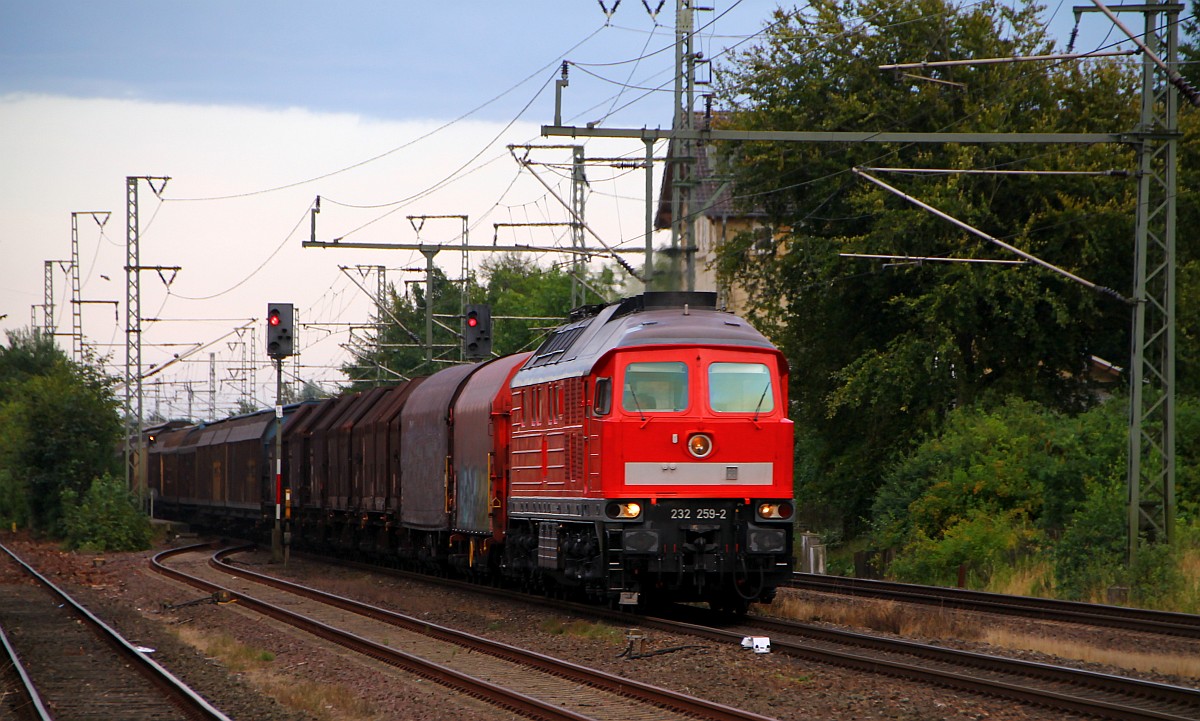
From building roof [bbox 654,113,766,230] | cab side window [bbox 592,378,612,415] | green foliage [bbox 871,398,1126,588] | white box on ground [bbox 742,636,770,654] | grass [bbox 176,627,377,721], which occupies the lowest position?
grass [bbox 176,627,377,721]

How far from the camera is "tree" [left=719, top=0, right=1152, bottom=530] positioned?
30281mm

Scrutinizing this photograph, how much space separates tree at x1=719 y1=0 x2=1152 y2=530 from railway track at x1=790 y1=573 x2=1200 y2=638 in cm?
821

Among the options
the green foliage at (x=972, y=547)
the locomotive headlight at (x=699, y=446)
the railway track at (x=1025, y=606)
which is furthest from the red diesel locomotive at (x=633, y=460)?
the green foliage at (x=972, y=547)

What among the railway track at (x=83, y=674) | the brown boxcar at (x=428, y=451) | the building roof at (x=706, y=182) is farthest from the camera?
the building roof at (x=706, y=182)

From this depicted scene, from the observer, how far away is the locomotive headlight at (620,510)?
16.8m

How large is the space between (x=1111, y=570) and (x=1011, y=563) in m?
4.33

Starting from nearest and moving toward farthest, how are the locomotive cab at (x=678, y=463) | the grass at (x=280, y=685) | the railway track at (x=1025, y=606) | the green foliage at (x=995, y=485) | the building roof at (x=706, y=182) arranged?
the grass at (x=280, y=685)
the railway track at (x=1025, y=606)
the locomotive cab at (x=678, y=463)
the green foliage at (x=995, y=485)
the building roof at (x=706, y=182)

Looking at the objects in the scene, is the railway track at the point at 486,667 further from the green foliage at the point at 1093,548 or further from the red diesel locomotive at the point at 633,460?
the green foliage at the point at 1093,548

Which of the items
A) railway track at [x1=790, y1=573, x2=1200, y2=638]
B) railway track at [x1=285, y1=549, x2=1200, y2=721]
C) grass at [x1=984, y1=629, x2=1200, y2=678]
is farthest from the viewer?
railway track at [x1=790, y1=573, x2=1200, y2=638]

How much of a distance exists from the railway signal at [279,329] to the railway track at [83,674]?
8.42m

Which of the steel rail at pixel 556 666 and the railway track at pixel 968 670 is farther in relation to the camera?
the steel rail at pixel 556 666

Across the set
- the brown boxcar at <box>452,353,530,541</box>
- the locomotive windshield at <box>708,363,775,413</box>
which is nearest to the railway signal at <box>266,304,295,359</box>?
the brown boxcar at <box>452,353,530,541</box>

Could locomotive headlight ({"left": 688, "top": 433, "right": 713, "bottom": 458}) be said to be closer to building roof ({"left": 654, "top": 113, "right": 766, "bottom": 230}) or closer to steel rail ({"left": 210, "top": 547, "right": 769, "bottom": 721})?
steel rail ({"left": 210, "top": 547, "right": 769, "bottom": 721})

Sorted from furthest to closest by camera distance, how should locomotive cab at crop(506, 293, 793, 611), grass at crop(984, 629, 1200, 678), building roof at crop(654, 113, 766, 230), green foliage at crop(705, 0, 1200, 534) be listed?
green foliage at crop(705, 0, 1200, 534)
building roof at crop(654, 113, 766, 230)
locomotive cab at crop(506, 293, 793, 611)
grass at crop(984, 629, 1200, 678)
